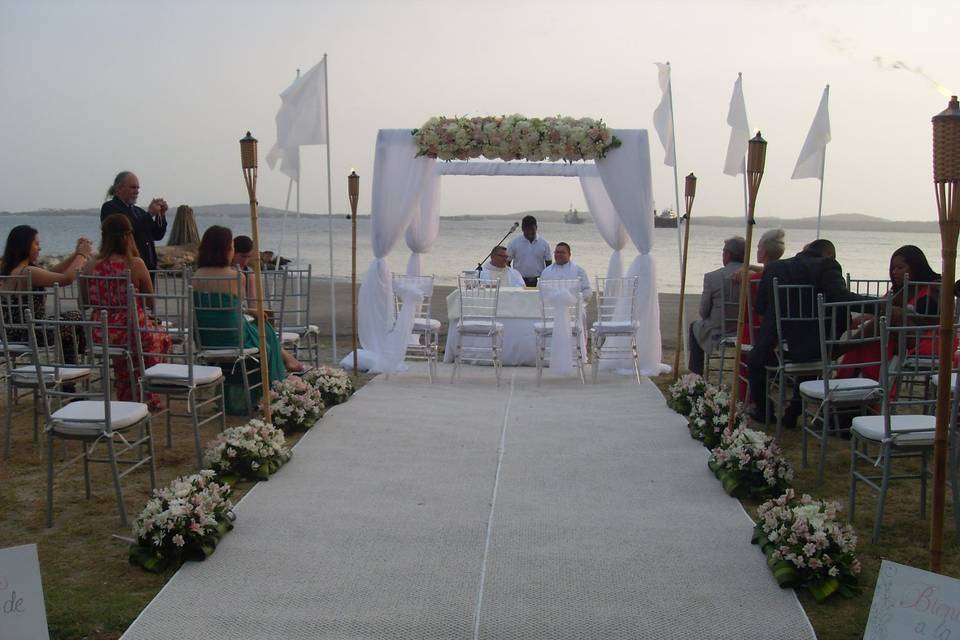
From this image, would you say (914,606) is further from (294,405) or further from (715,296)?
(715,296)

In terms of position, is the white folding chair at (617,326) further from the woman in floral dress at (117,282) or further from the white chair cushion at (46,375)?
the white chair cushion at (46,375)

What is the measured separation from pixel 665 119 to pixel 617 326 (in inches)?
89.7

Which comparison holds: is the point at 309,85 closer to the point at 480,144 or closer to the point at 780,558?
the point at 480,144

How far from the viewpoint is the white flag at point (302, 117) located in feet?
27.0

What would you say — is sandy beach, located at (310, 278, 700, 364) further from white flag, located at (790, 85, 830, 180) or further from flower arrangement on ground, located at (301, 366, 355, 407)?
flower arrangement on ground, located at (301, 366, 355, 407)

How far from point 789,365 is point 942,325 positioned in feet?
10.5

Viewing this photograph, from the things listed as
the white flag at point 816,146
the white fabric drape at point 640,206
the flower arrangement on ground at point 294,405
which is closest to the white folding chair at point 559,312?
the white fabric drape at point 640,206

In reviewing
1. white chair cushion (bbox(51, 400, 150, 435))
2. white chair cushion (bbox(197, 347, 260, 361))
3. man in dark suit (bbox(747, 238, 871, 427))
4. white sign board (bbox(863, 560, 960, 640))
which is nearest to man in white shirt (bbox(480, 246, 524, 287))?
man in dark suit (bbox(747, 238, 871, 427))

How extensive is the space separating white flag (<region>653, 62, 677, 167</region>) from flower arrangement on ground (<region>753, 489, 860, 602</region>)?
5.83 metres

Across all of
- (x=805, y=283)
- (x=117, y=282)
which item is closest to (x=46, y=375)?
(x=117, y=282)

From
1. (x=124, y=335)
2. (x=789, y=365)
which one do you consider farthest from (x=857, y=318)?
(x=124, y=335)

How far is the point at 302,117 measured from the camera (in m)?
8.37

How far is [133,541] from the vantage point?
402cm

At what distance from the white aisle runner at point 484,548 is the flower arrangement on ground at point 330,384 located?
2.30ft
